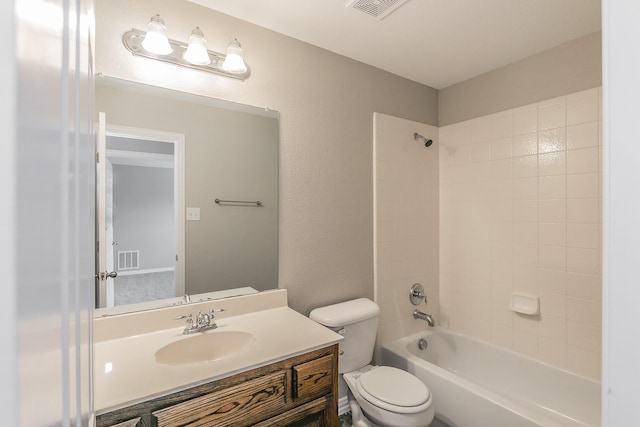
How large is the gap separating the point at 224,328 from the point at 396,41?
6.20 feet

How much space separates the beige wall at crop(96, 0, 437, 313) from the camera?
1433 mm

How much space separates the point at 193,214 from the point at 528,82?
89.8 inches

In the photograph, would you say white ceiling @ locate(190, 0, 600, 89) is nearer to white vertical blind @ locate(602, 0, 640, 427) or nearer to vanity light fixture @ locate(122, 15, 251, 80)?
vanity light fixture @ locate(122, 15, 251, 80)

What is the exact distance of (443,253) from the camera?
2.57 metres

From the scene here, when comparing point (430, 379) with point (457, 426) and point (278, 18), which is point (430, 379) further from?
point (278, 18)

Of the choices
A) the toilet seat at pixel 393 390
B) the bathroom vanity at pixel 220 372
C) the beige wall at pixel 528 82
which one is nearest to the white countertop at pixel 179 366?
the bathroom vanity at pixel 220 372

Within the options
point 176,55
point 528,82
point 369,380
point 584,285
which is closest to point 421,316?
point 369,380

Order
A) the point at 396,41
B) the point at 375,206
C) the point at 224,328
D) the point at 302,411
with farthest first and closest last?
the point at 375,206
the point at 396,41
the point at 224,328
the point at 302,411

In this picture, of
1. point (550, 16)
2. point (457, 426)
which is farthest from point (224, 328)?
point (550, 16)

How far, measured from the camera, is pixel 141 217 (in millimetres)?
1407

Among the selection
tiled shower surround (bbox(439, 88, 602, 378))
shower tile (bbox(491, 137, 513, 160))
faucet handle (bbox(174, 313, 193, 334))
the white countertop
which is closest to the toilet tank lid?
the white countertop

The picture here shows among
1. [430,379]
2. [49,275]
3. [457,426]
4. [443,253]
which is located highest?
[49,275]

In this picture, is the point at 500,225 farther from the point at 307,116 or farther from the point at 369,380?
the point at 307,116

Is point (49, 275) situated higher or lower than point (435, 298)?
higher
